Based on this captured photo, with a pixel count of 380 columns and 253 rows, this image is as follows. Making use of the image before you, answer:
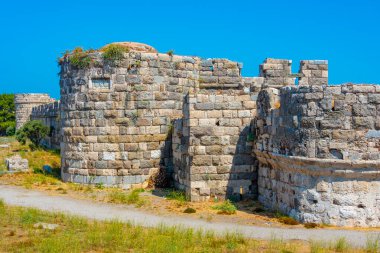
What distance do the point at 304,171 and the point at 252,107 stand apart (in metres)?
3.53

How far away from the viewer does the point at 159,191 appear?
15.2 m

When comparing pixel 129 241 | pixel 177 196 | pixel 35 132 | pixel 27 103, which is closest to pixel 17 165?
pixel 177 196

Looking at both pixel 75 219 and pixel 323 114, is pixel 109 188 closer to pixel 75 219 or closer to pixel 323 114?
pixel 75 219


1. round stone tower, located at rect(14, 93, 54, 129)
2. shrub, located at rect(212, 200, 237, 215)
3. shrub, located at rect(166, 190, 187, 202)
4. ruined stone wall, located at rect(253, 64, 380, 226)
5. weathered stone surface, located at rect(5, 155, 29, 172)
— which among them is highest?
round stone tower, located at rect(14, 93, 54, 129)

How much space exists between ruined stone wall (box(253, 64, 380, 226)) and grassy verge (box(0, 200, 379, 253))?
138 centimetres

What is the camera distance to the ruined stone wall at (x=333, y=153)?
399 inches

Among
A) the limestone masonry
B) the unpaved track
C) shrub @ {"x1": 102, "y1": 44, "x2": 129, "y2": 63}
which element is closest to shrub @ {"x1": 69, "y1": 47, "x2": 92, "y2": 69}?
the limestone masonry

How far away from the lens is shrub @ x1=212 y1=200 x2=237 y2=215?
1205 centimetres

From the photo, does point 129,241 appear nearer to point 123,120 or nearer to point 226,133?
point 226,133

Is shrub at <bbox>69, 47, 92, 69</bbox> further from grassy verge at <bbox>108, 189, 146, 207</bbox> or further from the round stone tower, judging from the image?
the round stone tower

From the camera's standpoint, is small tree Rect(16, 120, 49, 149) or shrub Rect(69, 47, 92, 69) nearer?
shrub Rect(69, 47, 92, 69)

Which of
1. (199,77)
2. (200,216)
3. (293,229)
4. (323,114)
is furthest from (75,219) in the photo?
(199,77)

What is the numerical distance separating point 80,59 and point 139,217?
6697mm

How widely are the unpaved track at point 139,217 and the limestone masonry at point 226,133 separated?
804 mm
